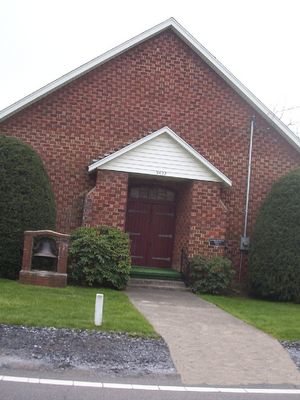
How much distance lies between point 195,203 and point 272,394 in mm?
9959

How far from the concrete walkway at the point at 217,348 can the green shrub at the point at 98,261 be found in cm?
192

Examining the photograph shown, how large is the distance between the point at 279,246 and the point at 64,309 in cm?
701

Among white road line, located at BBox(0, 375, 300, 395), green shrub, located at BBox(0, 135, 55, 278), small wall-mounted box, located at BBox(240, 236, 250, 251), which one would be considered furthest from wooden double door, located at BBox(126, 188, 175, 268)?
white road line, located at BBox(0, 375, 300, 395)

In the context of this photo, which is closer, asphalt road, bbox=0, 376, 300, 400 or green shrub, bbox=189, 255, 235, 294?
asphalt road, bbox=0, 376, 300, 400

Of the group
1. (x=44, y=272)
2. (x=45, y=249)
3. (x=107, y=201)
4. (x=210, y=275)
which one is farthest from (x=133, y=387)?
(x=107, y=201)

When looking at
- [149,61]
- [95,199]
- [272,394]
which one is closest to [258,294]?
[95,199]

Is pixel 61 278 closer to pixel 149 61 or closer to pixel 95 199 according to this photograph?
pixel 95 199

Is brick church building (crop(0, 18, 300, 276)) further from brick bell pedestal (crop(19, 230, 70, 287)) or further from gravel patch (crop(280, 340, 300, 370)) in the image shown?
gravel patch (crop(280, 340, 300, 370))

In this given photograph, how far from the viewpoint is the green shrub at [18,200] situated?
45.6 ft

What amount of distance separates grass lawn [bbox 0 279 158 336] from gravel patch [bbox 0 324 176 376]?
1.08 ft

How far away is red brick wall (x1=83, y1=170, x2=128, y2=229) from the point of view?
51.1 feet

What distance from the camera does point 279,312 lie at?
1252 cm

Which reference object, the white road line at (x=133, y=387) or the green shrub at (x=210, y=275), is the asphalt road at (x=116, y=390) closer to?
the white road line at (x=133, y=387)

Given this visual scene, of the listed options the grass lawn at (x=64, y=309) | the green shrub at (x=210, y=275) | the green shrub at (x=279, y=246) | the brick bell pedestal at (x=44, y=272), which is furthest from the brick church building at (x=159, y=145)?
the grass lawn at (x=64, y=309)
